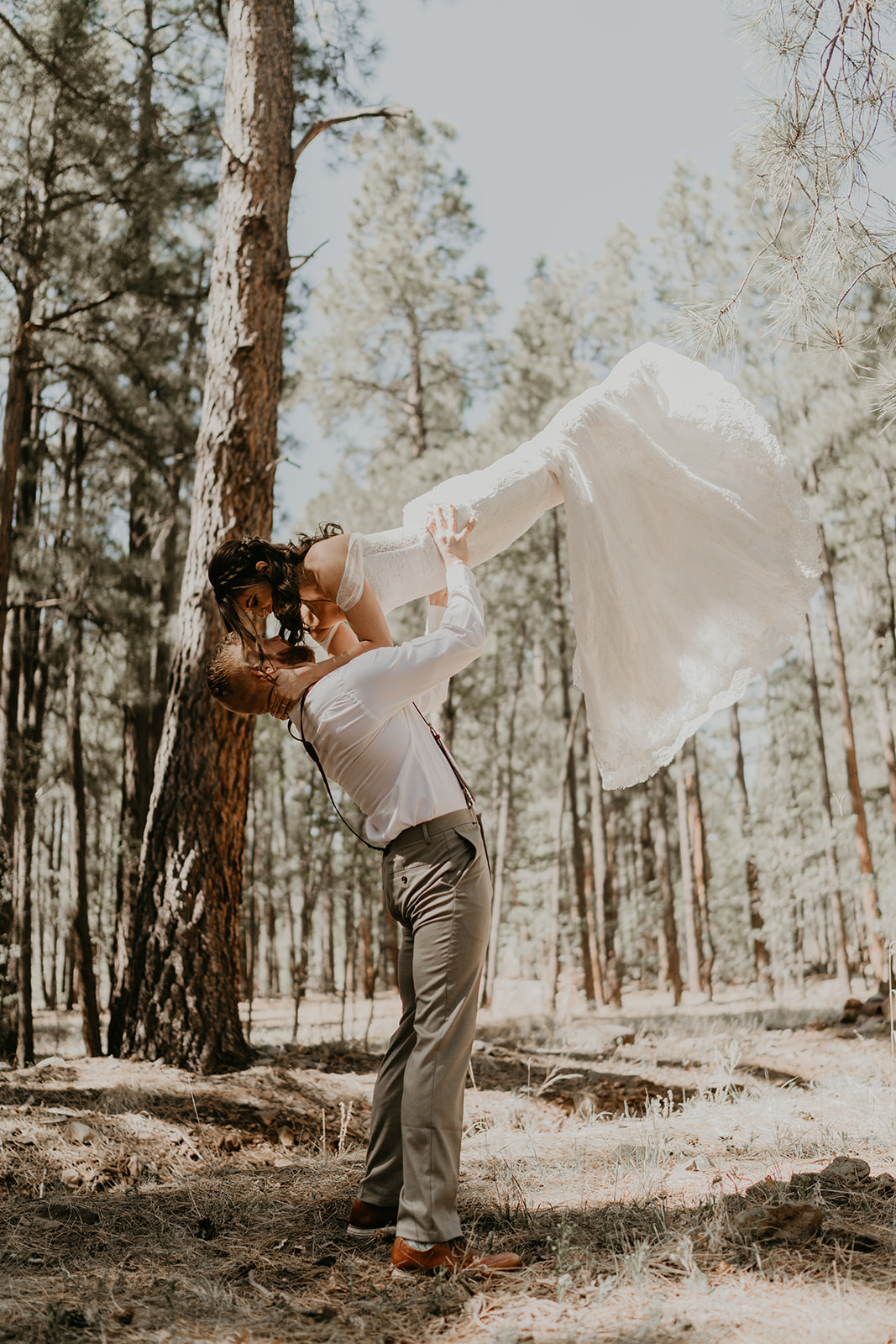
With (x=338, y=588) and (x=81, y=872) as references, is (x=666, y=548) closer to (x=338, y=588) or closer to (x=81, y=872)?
(x=338, y=588)

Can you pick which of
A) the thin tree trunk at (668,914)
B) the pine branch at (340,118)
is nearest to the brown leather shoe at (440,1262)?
the pine branch at (340,118)

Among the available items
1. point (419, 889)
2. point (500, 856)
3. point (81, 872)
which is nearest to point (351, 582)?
point (419, 889)

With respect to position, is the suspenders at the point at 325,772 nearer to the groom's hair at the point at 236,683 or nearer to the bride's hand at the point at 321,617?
the groom's hair at the point at 236,683

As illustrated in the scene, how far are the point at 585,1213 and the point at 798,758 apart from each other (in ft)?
68.3

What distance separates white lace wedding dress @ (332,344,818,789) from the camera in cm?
350

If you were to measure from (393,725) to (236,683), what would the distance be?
0.44 m

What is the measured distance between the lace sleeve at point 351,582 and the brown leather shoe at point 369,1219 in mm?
1736

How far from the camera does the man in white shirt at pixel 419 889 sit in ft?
8.05

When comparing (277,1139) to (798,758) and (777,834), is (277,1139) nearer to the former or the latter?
(777,834)

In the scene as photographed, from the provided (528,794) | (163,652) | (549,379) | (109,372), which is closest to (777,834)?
(528,794)

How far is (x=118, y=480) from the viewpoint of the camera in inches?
431

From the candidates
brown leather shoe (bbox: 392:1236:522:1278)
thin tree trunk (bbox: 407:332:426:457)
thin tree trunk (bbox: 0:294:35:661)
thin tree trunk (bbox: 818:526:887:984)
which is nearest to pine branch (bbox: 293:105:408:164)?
thin tree trunk (bbox: 0:294:35:661)

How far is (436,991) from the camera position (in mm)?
2529

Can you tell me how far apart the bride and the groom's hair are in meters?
0.88
